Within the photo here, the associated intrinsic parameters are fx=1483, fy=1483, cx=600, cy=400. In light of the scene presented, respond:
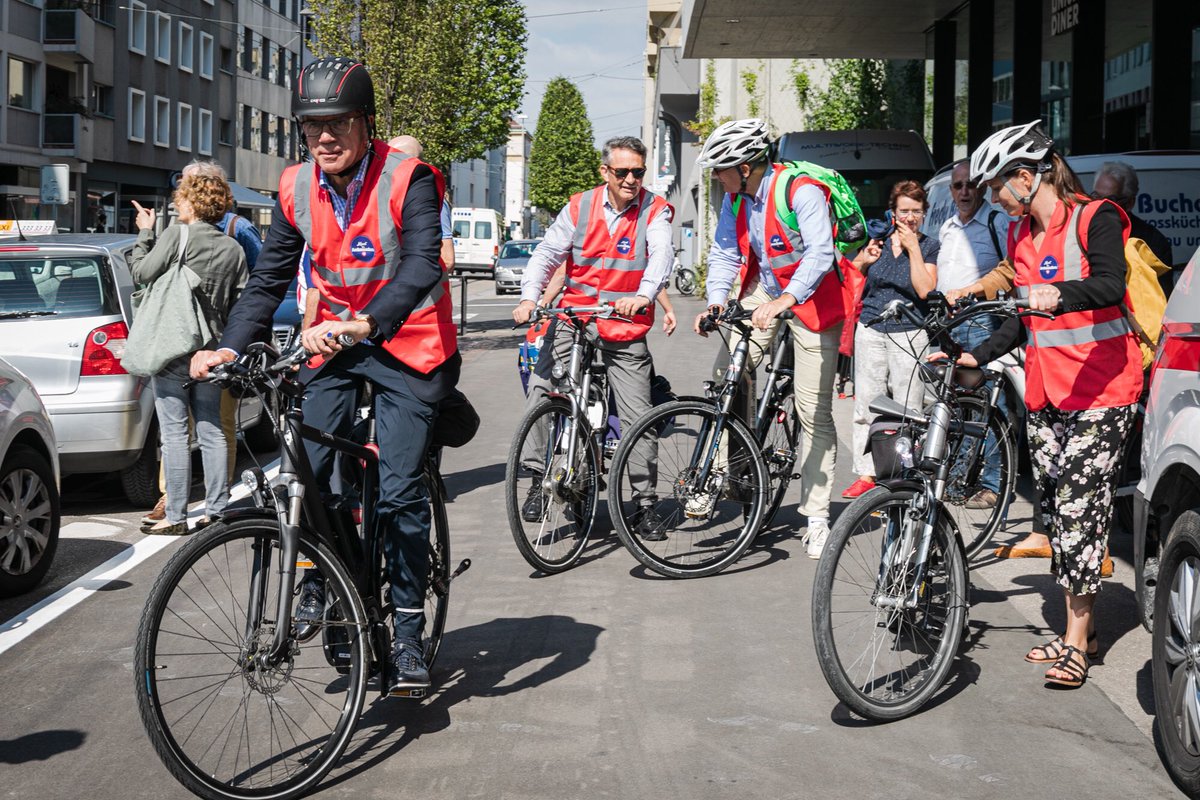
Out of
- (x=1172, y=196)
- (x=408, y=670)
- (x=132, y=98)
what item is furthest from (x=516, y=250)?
(x=408, y=670)

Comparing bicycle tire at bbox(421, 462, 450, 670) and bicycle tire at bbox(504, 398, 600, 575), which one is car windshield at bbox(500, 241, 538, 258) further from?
bicycle tire at bbox(421, 462, 450, 670)

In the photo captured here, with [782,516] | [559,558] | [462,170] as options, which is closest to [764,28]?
[782,516]

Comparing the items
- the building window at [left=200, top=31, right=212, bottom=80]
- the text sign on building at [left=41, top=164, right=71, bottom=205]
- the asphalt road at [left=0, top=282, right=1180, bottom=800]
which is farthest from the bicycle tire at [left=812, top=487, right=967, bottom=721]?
the building window at [left=200, top=31, right=212, bottom=80]

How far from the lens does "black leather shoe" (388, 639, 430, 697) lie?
14.9 ft

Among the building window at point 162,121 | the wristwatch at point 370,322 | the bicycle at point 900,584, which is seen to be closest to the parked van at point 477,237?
the building window at point 162,121

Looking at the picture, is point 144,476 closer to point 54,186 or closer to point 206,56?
point 54,186

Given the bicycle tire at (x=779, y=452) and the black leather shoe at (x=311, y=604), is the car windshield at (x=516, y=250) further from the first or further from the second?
the black leather shoe at (x=311, y=604)

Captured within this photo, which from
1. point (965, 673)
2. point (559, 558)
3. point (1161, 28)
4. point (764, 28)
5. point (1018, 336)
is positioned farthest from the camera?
point (764, 28)

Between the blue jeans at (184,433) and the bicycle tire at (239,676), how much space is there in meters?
3.67

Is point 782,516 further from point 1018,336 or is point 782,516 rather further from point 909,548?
point 909,548

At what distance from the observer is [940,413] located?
16.6 ft

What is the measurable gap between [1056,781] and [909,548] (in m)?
0.88

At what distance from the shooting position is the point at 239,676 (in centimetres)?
408

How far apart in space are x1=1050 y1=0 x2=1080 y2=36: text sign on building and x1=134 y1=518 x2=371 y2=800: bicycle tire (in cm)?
1544
